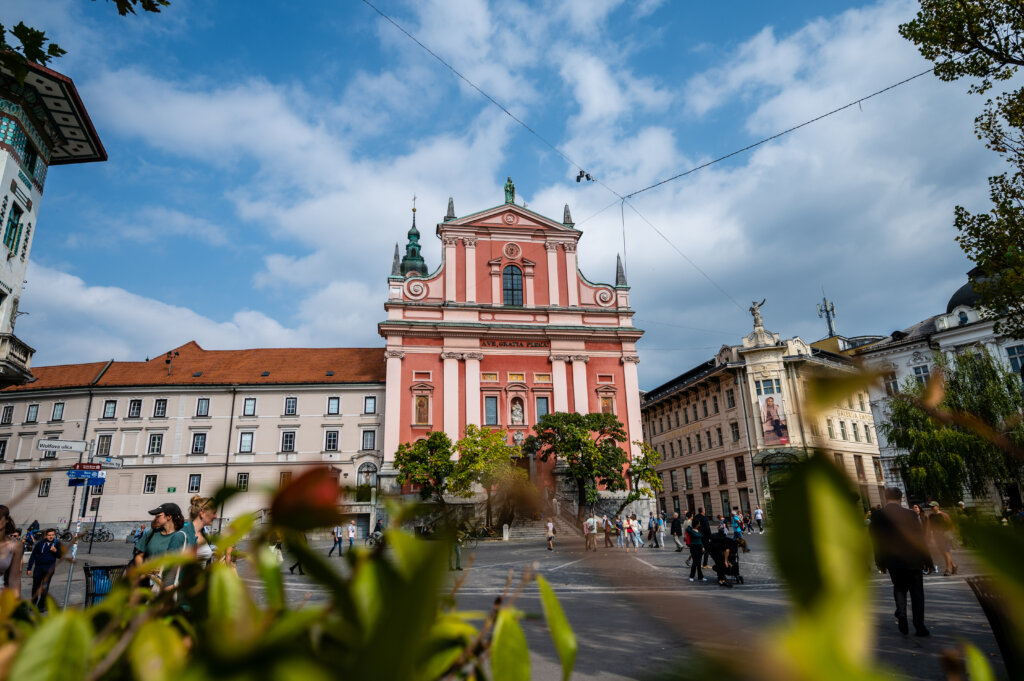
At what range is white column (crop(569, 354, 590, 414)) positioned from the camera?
2822cm

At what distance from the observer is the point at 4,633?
56 centimetres

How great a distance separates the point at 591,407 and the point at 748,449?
9964mm

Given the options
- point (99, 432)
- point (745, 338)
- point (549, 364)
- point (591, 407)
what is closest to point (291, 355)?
point (99, 432)

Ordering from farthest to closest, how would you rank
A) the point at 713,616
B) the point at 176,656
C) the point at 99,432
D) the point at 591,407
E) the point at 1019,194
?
the point at 99,432
the point at 591,407
the point at 1019,194
the point at 176,656
the point at 713,616

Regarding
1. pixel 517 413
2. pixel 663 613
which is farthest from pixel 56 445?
pixel 517 413

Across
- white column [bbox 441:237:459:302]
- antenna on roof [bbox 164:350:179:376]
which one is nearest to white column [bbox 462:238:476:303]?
white column [bbox 441:237:459:302]

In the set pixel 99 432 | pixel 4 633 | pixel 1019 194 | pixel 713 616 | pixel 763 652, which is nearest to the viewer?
pixel 763 652

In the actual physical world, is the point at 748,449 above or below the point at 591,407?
below

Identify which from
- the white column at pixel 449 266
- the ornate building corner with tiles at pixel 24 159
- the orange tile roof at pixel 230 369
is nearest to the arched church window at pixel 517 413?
the white column at pixel 449 266

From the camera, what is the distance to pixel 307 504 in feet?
1.17

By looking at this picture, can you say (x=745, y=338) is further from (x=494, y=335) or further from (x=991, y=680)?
(x=991, y=680)

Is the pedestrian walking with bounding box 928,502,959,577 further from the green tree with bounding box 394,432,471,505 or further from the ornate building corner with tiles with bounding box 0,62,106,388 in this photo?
the green tree with bounding box 394,432,471,505

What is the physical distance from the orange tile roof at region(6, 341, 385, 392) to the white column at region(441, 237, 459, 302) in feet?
20.9

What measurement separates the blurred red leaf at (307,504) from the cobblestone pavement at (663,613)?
2.2 inches
